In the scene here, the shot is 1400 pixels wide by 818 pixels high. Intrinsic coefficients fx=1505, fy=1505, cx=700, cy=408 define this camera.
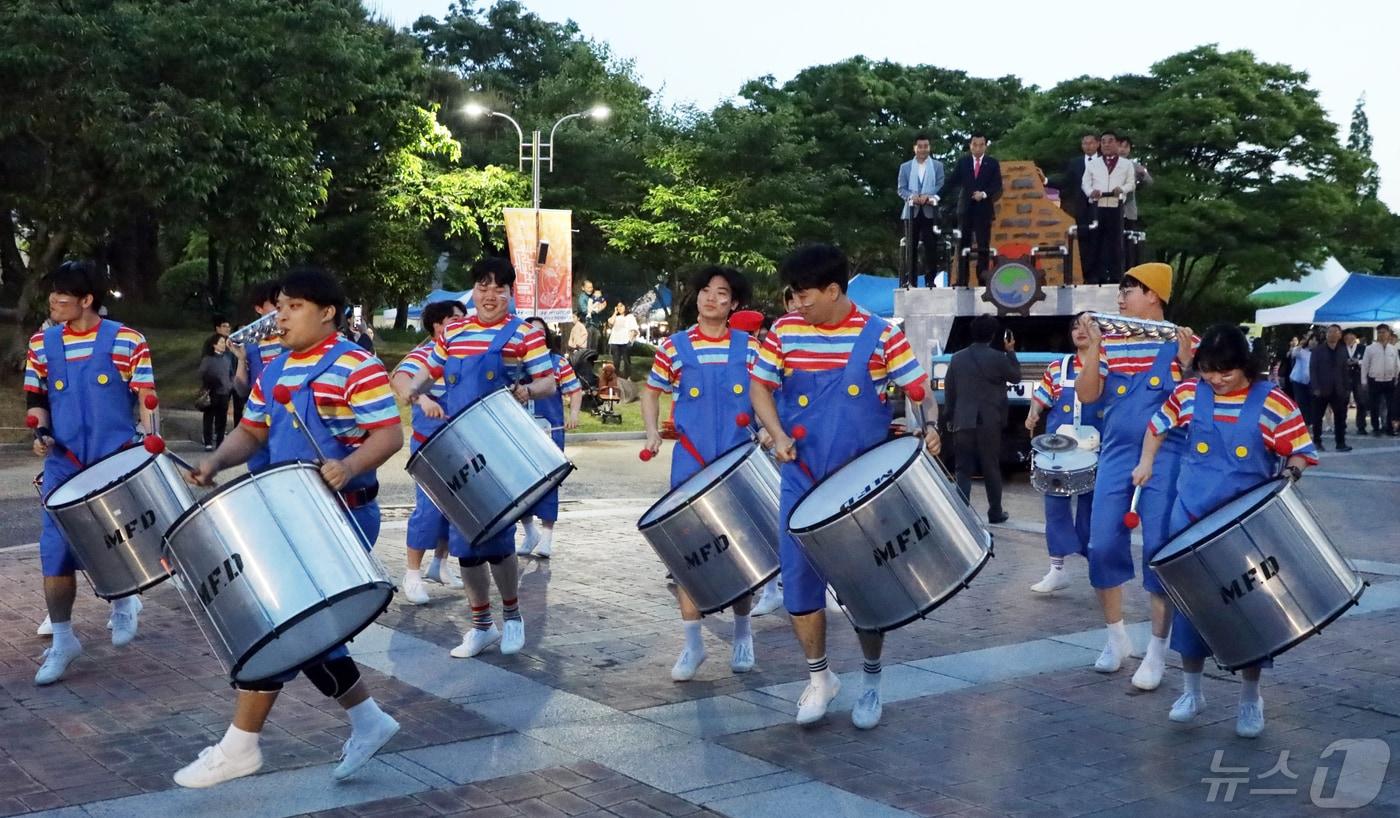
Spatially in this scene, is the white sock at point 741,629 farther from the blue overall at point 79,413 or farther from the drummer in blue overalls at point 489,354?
the blue overall at point 79,413

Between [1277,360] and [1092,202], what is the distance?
18.6 meters

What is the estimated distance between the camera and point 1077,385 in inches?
266

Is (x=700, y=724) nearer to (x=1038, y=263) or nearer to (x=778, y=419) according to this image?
(x=778, y=419)

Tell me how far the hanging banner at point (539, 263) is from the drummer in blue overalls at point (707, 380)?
1727 centimetres

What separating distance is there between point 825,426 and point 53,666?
3.57 metres

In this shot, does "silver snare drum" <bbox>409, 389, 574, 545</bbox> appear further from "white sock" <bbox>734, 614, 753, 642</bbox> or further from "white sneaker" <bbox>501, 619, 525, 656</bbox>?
"white sock" <bbox>734, 614, 753, 642</bbox>

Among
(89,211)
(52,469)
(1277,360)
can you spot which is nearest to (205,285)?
(89,211)

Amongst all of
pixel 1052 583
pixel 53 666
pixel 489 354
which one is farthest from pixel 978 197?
pixel 53 666

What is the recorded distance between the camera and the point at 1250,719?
5.64 meters

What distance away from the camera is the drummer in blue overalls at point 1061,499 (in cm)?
802

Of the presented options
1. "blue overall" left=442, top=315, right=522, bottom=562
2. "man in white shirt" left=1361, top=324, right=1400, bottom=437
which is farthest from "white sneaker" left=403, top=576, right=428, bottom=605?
"man in white shirt" left=1361, top=324, right=1400, bottom=437

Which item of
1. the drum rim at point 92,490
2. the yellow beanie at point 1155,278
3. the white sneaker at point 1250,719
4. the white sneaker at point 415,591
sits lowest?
the white sneaker at point 415,591

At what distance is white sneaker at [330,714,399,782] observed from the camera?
5035mm

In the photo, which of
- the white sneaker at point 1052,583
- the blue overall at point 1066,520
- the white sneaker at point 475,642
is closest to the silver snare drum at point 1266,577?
the blue overall at point 1066,520
